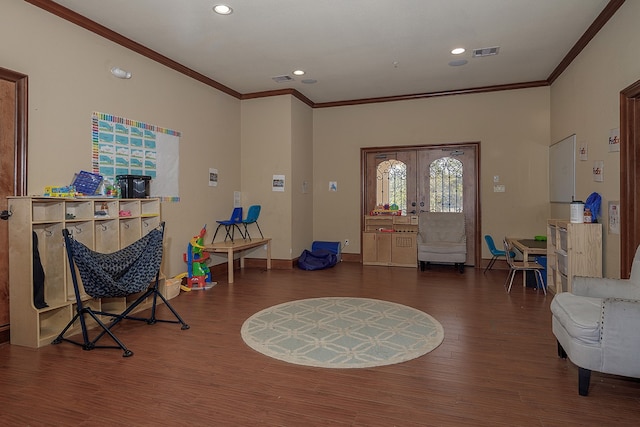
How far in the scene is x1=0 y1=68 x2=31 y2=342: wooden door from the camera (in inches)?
127

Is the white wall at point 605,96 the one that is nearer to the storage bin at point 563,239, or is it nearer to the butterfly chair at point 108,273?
the storage bin at point 563,239

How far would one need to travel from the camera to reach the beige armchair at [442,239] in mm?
6299

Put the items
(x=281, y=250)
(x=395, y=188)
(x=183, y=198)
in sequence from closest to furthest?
(x=183, y=198)
(x=281, y=250)
(x=395, y=188)

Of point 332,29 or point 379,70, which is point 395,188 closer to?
point 379,70

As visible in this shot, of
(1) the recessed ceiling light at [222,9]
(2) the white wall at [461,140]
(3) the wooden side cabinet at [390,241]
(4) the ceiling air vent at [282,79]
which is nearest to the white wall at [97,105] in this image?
(4) the ceiling air vent at [282,79]

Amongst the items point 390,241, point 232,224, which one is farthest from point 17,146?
point 390,241

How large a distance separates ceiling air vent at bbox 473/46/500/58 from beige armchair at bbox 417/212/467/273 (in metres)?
2.68

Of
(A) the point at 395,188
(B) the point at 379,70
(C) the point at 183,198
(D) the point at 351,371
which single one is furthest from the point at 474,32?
(C) the point at 183,198

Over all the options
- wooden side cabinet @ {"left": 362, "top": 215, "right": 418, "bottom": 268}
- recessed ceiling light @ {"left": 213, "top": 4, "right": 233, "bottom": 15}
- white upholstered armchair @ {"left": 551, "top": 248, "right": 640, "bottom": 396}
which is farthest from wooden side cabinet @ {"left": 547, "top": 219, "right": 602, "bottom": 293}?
recessed ceiling light @ {"left": 213, "top": 4, "right": 233, "bottom": 15}

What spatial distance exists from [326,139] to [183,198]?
10.8 feet

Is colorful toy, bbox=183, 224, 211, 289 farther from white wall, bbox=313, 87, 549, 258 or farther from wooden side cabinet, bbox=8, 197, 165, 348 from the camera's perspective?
white wall, bbox=313, 87, 549, 258

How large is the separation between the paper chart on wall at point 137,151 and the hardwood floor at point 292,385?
1832 millimetres

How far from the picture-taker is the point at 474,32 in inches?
175

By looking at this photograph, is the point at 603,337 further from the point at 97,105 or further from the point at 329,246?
the point at 329,246
